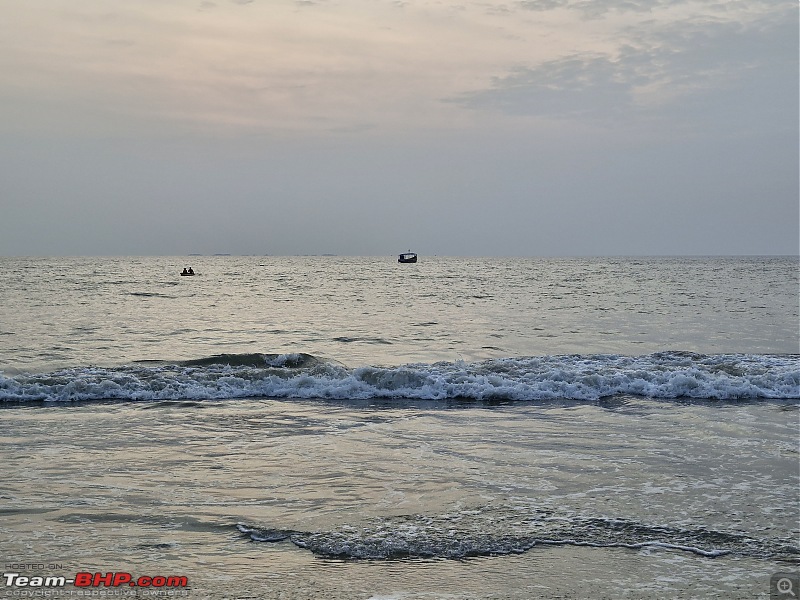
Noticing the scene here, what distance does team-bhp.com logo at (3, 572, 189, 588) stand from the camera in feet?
19.6

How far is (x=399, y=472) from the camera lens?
9.60 meters

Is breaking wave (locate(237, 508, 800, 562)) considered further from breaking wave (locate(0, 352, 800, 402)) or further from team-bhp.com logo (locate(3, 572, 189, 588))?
breaking wave (locate(0, 352, 800, 402))

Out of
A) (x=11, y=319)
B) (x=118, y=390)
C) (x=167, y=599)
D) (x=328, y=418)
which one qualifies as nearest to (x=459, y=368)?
(x=328, y=418)

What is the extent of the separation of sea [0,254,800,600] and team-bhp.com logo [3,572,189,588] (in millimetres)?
22

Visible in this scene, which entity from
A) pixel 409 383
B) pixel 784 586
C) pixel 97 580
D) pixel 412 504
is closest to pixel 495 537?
pixel 412 504

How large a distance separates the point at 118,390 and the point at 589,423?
34.4 feet

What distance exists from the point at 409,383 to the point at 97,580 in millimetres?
11509

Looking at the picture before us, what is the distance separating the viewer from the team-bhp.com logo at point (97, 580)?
5988 mm

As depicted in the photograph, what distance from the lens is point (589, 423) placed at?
43.4 feet

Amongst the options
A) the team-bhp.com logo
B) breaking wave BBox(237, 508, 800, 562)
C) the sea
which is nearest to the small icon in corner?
the sea

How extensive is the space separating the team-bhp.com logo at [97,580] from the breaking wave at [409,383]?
398 inches

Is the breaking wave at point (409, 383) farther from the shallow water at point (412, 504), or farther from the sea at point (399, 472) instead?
the shallow water at point (412, 504)

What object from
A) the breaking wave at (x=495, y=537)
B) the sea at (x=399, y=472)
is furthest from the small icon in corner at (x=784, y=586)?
the breaking wave at (x=495, y=537)

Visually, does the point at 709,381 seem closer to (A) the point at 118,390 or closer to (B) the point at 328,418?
(B) the point at 328,418
